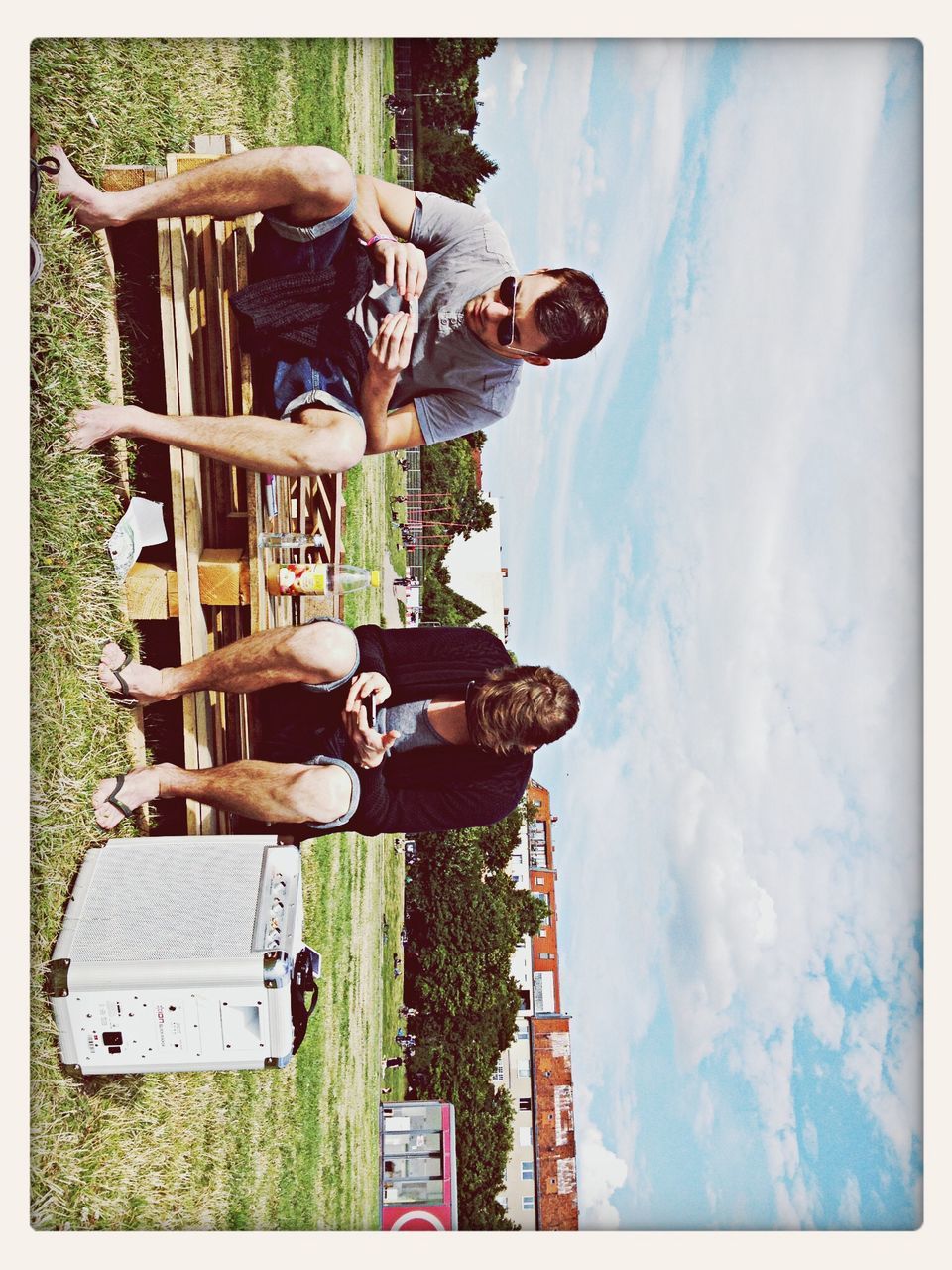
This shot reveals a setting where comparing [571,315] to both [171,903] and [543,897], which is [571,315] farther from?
[171,903]

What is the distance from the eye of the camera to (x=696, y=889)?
12.7 ft

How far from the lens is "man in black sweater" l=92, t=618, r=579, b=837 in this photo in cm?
370

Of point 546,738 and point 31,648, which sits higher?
point 31,648

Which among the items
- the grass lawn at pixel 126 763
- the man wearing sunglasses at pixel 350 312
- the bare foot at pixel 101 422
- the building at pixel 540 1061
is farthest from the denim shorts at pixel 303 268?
the building at pixel 540 1061

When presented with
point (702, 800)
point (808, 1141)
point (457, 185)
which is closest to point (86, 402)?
point (457, 185)

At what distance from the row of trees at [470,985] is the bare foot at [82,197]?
85.3 inches

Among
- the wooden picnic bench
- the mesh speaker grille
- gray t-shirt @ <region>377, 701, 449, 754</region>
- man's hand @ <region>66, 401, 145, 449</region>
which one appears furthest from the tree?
the mesh speaker grille

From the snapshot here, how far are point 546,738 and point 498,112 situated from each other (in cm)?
199

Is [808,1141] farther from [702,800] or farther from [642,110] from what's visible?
[642,110]

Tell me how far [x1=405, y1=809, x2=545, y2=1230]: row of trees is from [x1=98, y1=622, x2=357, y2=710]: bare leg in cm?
65

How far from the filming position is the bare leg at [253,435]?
3621 millimetres

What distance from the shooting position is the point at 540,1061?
149 inches

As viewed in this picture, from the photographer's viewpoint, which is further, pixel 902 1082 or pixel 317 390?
pixel 902 1082

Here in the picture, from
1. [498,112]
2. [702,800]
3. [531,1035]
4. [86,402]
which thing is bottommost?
[531,1035]
